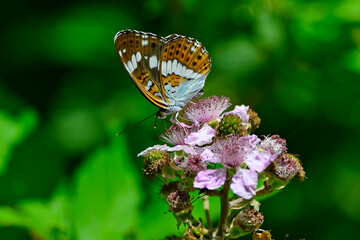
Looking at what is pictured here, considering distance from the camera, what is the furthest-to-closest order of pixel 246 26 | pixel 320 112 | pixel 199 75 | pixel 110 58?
pixel 110 58 → pixel 246 26 → pixel 320 112 → pixel 199 75

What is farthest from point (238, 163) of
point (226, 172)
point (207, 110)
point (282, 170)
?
point (207, 110)

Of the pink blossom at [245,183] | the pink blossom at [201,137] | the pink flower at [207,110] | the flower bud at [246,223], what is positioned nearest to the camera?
the pink blossom at [245,183]

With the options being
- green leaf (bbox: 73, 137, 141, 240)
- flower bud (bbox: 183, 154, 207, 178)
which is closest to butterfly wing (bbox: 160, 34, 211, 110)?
green leaf (bbox: 73, 137, 141, 240)

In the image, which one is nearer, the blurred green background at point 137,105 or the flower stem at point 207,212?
the flower stem at point 207,212

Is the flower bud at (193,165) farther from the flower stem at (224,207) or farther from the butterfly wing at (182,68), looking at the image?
the butterfly wing at (182,68)

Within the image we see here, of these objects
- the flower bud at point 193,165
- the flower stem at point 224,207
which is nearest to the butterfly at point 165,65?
the flower bud at point 193,165

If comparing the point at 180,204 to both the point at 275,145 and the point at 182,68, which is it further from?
the point at 182,68

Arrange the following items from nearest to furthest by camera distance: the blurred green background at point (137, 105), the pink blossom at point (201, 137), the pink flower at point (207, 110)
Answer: the pink blossom at point (201, 137), the pink flower at point (207, 110), the blurred green background at point (137, 105)

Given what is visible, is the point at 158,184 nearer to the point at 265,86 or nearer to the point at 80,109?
the point at 265,86

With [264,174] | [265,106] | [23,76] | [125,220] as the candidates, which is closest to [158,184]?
Answer: [125,220]
